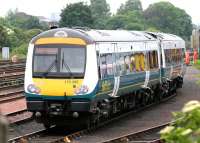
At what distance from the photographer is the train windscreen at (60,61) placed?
13.4m

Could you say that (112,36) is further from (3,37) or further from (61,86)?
(3,37)

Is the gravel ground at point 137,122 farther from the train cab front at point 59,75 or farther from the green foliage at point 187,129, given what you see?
the green foliage at point 187,129

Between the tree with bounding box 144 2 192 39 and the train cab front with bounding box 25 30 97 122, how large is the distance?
95.3 metres

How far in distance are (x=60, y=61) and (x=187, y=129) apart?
1044 centimetres

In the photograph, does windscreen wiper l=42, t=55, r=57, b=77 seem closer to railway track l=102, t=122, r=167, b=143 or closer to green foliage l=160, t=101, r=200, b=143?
railway track l=102, t=122, r=167, b=143

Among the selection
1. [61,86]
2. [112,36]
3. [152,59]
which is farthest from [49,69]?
[152,59]

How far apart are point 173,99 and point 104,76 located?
10044mm

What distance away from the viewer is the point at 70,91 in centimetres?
1323

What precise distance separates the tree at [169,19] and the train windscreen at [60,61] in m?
95.4

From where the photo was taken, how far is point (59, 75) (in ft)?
43.8

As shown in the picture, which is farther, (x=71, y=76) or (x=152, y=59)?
(x=152, y=59)

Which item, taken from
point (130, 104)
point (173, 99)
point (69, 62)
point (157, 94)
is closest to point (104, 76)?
point (69, 62)

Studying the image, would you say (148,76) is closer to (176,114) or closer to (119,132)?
(119,132)

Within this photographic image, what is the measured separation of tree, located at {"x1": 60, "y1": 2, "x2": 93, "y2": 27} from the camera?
71.9 metres
